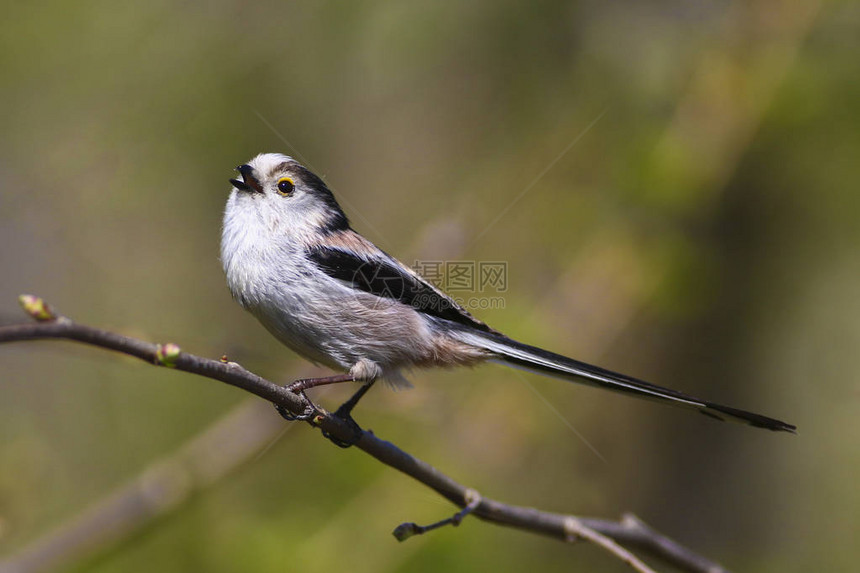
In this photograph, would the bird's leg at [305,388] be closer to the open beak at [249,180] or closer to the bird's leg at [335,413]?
the bird's leg at [335,413]

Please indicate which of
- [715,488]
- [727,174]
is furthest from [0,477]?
[715,488]

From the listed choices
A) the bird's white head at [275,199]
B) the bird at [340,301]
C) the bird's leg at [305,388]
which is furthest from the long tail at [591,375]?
the bird's white head at [275,199]

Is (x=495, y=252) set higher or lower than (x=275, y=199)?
higher

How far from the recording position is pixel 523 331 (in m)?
3.87

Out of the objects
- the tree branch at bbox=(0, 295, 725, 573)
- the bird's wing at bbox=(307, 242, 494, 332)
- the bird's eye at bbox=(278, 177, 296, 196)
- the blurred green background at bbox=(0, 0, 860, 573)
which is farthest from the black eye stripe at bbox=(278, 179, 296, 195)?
the tree branch at bbox=(0, 295, 725, 573)

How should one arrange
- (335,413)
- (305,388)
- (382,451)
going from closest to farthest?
(382,451) → (305,388) → (335,413)

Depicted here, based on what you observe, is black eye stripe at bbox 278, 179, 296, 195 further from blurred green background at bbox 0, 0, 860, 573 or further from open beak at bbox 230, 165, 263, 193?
blurred green background at bbox 0, 0, 860, 573

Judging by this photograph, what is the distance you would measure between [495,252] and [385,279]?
6.73ft

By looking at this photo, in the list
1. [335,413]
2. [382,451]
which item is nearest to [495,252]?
[335,413]

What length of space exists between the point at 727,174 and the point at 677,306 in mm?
799

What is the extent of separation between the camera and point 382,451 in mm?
2381

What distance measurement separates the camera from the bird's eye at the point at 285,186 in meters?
2.96

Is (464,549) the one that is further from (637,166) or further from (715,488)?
(715,488)

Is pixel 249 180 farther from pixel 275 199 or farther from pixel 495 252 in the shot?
pixel 495 252
